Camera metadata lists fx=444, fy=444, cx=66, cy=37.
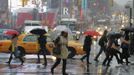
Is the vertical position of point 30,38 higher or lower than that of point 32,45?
higher

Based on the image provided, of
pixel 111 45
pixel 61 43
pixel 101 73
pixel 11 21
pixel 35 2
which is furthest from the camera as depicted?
pixel 11 21

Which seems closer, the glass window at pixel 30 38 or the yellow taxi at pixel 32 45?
the yellow taxi at pixel 32 45

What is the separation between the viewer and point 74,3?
294 feet

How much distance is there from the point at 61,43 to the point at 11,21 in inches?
2994

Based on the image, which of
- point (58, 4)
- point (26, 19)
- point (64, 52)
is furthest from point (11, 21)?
point (64, 52)

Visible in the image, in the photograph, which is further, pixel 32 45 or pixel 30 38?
pixel 30 38

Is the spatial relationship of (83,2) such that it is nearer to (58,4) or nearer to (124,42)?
(58,4)

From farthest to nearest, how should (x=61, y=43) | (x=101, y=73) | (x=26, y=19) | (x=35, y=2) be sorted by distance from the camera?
(x=35, y=2) < (x=26, y=19) < (x=101, y=73) < (x=61, y=43)

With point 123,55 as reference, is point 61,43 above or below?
above

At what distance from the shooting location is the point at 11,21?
89.6 meters

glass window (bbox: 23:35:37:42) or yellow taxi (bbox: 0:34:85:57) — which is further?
glass window (bbox: 23:35:37:42)

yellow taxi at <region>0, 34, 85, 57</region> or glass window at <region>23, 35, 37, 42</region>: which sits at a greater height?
glass window at <region>23, 35, 37, 42</region>

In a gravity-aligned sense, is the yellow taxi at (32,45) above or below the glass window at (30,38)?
below

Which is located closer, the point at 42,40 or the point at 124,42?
the point at 42,40
